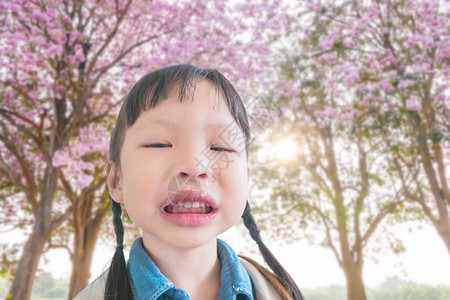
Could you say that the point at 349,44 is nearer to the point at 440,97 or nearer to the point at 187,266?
the point at 440,97

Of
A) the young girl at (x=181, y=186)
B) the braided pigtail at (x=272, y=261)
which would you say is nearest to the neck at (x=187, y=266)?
the young girl at (x=181, y=186)

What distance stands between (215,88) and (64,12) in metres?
4.50

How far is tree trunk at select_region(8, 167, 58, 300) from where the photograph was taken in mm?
4164

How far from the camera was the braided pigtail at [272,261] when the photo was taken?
1.09 metres

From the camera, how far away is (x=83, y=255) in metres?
5.84

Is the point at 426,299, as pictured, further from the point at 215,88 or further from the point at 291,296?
the point at 215,88

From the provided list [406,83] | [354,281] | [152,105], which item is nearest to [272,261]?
[152,105]

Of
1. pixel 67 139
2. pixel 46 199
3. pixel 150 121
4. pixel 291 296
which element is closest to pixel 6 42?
pixel 67 139

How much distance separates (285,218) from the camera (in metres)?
8.36

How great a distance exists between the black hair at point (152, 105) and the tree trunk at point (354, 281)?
673 cm

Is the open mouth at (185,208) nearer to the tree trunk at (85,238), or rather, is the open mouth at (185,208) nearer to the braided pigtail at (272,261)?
the braided pigtail at (272,261)

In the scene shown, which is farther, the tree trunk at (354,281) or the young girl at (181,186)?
the tree trunk at (354,281)

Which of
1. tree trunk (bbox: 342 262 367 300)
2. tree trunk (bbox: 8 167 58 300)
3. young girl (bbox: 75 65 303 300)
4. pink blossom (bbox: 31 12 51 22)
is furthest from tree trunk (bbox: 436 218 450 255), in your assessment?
pink blossom (bbox: 31 12 51 22)

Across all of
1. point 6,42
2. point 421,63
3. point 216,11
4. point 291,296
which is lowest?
point 291,296
